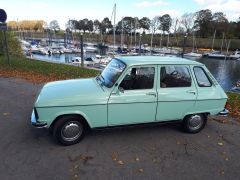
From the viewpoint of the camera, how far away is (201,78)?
5109 millimetres

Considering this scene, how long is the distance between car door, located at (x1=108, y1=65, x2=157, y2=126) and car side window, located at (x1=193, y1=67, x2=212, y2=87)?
1.04 metres

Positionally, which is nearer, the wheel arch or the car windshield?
the wheel arch

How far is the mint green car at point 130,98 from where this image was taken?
4379 millimetres

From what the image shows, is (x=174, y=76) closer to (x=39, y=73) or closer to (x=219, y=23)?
(x=39, y=73)

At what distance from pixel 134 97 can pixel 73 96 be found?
1.19 metres

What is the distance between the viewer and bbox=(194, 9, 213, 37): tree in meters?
83.1

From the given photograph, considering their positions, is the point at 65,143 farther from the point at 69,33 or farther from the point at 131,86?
the point at 69,33

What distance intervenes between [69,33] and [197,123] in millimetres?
89032

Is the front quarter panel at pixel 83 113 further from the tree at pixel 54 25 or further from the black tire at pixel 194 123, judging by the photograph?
the tree at pixel 54 25

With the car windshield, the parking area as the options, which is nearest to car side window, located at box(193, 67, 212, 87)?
the parking area

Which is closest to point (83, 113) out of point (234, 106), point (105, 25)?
point (234, 106)

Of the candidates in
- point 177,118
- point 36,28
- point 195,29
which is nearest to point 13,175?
point 177,118

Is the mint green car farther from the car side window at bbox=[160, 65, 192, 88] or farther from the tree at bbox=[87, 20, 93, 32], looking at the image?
the tree at bbox=[87, 20, 93, 32]

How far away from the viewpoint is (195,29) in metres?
88.1
